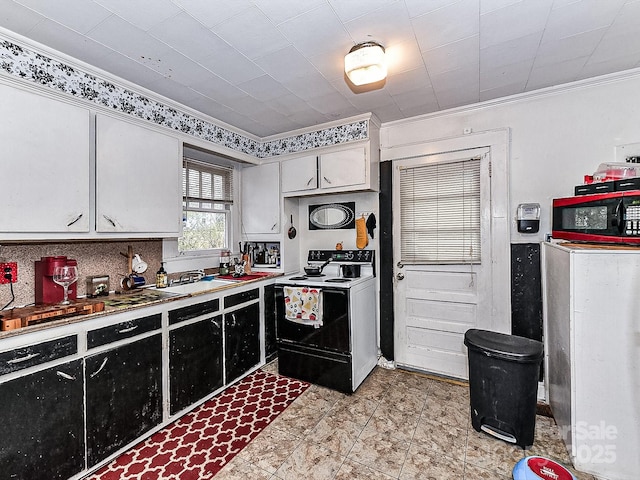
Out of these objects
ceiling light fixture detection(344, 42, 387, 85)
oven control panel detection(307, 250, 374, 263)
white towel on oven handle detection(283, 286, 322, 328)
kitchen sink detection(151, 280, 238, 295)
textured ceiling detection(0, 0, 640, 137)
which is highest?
textured ceiling detection(0, 0, 640, 137)

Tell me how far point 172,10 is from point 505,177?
271 centimetres

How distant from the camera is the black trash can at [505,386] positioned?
6.61 ft

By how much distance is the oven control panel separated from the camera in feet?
10.9

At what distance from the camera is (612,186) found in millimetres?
1819

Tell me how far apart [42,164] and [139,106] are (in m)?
0.88

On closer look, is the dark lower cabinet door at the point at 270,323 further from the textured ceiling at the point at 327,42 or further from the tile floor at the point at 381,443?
the textured ceiling at the point at 327,42

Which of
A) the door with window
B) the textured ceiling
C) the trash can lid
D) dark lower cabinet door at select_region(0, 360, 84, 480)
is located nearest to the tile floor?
the door with window

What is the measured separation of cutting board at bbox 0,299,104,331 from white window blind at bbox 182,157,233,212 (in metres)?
1.55

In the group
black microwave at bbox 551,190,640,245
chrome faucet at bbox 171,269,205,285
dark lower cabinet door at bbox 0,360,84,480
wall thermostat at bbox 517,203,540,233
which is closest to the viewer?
dark lower cabinet door at bbox 0,360,84,480

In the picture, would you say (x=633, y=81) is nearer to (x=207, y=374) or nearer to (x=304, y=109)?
(x=304, y=109)

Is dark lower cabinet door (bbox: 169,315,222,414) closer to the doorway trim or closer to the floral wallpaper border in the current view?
the floral wallpaper border

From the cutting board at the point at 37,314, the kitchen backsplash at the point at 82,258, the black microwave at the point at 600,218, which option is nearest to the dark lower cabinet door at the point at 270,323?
the kitchen backsplash at the point at 82,258

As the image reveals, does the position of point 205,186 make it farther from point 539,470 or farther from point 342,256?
point 539,470

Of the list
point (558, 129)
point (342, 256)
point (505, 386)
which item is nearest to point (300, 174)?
point (342, 256)
